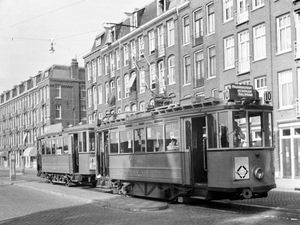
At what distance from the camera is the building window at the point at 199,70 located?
3431 cm

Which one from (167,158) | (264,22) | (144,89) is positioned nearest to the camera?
(167,158)

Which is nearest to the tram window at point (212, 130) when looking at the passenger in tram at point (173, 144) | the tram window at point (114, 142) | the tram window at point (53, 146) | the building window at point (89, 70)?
the passenger in tram at point (173, 144)

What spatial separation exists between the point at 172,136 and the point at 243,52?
17070mm

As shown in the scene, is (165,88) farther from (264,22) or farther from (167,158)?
(167,158)

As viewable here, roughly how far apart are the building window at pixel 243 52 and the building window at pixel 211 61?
2900mm

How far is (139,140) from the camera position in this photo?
53.2 feet

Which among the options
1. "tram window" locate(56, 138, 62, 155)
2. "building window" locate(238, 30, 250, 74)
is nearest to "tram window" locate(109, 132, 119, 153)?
"tram window" locate(56, 138, 62, 155)

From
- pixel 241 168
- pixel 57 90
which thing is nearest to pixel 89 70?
pixel 57 90

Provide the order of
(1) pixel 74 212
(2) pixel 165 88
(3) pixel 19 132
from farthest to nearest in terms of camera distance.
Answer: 1. (3) pixel 19 132
2. (2) pixel 165 88
3. (1) pixel 74 212

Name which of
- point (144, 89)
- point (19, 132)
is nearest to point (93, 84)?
point (144, 89)

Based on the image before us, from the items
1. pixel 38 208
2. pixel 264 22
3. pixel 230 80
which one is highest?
pixel 264 22

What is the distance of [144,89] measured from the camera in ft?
139

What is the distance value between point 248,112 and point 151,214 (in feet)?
12.2

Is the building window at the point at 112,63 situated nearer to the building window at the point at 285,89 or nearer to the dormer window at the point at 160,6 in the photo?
the dormer window at the point at 160,6
